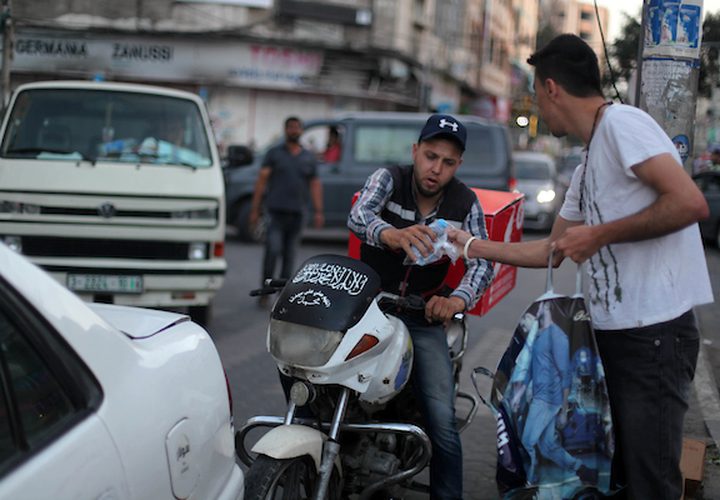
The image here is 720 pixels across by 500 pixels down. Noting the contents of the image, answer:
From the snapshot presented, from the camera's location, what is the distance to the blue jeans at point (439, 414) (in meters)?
3.71

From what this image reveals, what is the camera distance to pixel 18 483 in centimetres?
172

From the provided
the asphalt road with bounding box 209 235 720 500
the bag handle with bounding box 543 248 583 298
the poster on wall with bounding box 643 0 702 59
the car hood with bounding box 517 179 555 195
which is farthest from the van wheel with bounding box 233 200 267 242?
the bag handle with bounding box 543 248 583 298

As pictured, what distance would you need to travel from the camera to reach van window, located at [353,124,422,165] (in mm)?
15906

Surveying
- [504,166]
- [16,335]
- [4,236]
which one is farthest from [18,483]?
[504,166]

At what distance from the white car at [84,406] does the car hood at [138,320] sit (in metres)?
0.06

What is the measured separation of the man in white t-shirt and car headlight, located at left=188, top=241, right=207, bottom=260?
505cm

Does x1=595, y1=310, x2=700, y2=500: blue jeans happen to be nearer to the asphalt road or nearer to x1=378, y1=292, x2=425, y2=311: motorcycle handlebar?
x1=378, y1=292, x2=425, y2=311: motorcycle handlebar

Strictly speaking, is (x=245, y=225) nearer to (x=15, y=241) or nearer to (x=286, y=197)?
(x=286, y=197)

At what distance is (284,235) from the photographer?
33.1 ft

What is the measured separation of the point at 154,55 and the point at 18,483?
1090 inches

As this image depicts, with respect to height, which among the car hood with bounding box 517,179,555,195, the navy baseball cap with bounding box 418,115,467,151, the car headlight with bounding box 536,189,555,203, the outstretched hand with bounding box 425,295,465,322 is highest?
the navy baseball cap with bounding box 418,115,467,151

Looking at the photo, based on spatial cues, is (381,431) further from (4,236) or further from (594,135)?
(4,236)

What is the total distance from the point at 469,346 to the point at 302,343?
5297 millimetres

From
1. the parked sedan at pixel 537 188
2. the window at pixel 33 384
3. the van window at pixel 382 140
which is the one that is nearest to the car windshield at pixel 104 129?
the window at pixel 33 384
